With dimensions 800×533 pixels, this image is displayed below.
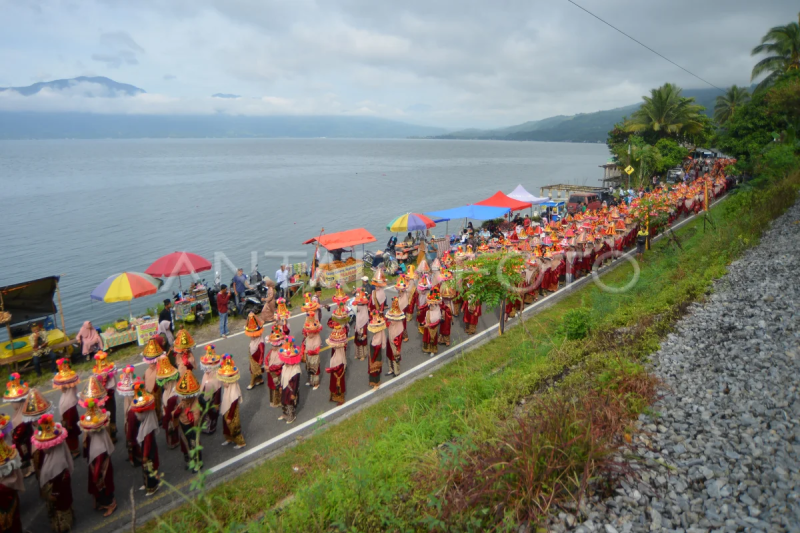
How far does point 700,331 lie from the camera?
26.7ft

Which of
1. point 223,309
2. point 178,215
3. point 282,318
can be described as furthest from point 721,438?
point 178,215

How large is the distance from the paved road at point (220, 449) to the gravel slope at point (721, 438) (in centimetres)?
537

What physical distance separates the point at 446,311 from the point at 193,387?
6.25 m

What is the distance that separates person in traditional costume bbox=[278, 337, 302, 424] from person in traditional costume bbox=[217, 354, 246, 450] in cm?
92

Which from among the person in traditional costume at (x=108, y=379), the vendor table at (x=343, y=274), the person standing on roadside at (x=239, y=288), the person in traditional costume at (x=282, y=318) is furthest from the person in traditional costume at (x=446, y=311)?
the person in traditional costume at (x=108, y=379)

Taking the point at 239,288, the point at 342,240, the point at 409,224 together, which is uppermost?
the point at 409,224

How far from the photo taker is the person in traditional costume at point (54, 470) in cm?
582

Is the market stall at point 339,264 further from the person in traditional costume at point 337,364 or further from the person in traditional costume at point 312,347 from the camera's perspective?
the person in traditional costume at point 337,364

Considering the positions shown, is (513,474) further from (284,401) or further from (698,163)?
(698,163)

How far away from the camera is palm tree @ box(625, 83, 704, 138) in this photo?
38156 millimetres

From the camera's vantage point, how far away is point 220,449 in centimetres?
771

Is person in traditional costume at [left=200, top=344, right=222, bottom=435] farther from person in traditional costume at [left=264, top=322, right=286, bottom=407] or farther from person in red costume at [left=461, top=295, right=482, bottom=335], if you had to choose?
person in red costume at [left=461, top=295, right=482, bottom=335]

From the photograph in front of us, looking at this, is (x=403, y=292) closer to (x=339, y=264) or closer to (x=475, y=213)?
(x=339, y=264)

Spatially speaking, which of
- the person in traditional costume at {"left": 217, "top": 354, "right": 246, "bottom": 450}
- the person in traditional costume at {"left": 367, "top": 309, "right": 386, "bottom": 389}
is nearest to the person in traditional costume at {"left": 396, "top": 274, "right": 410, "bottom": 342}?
the person in traditional costume at {"left": 367, "top": 309, "right": 386, "bottom": 389}
